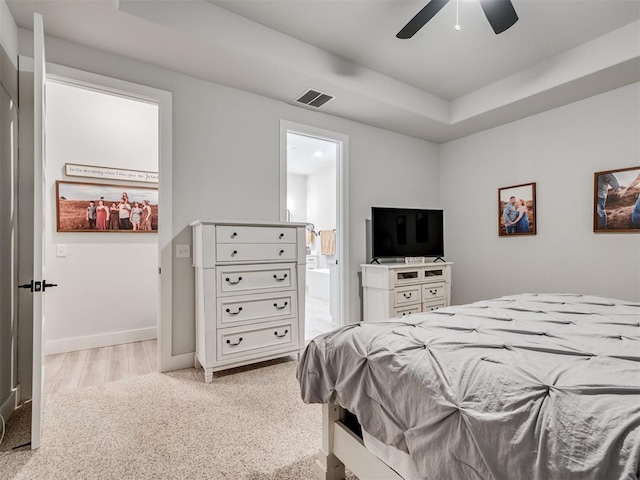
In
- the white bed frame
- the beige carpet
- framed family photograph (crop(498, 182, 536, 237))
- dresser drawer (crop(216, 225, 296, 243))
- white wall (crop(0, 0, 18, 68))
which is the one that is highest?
white wall (crop(0, 0, 18, 68))

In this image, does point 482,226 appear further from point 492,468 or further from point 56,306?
point 56,306

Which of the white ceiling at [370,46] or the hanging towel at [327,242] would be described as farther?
the hanging towel at [327,242]

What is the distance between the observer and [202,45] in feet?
8.09

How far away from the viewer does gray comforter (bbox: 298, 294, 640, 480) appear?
67 centimetres

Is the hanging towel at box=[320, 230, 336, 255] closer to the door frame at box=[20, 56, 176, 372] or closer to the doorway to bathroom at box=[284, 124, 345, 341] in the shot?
the doorway to bathroom at box=[284, 124, 345, 341]

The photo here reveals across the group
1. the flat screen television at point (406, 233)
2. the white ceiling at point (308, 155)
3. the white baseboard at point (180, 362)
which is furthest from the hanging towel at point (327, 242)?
the white baseboard at point (180, 362)

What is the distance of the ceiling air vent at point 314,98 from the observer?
322 cm

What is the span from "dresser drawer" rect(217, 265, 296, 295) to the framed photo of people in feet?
5.90

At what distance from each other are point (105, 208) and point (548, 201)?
16.0 feet

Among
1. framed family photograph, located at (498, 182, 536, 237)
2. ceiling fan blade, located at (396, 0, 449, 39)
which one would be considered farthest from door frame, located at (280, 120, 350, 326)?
framed family photograph, located at (498, 182, 536, 237)

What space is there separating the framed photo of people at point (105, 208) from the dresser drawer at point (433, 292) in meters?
3.26

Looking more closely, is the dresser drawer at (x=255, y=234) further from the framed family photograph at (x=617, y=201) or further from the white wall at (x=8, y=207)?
the framed family photograph at (x=617, y=201)

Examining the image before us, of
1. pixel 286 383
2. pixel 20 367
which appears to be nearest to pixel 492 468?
pixel 286 383

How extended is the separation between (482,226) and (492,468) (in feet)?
13.1
